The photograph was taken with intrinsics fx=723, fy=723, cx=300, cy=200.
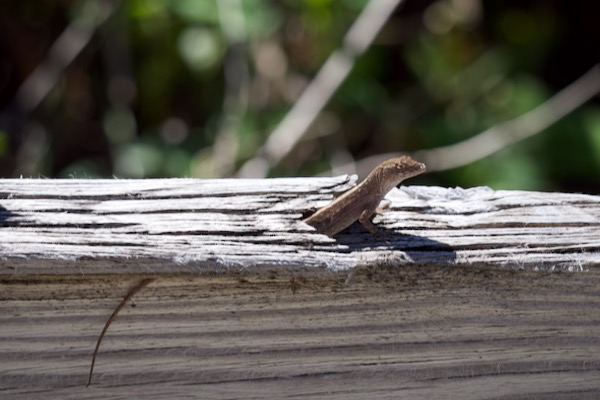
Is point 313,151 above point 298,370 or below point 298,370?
above

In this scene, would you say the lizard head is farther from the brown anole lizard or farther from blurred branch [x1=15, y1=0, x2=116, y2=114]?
blurred branch [x1=15, y1=0, x2=116, y2=114]

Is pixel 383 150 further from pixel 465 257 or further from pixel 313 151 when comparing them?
pixel 465 257

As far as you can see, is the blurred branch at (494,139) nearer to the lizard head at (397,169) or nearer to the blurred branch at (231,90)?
the blurred branch at (231,90)

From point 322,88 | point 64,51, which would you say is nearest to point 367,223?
point 322,88


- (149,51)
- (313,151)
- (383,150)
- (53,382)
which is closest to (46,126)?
Result: (149,51)

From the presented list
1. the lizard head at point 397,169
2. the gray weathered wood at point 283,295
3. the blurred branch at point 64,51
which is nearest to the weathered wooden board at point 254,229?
the gray weathered wood at point 283,295

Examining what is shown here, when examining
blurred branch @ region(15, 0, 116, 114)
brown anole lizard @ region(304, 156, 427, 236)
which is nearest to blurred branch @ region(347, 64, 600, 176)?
blurred branch @ region(15, 0, 116, 114)

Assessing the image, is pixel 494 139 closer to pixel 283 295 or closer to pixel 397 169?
pixel 397 169
